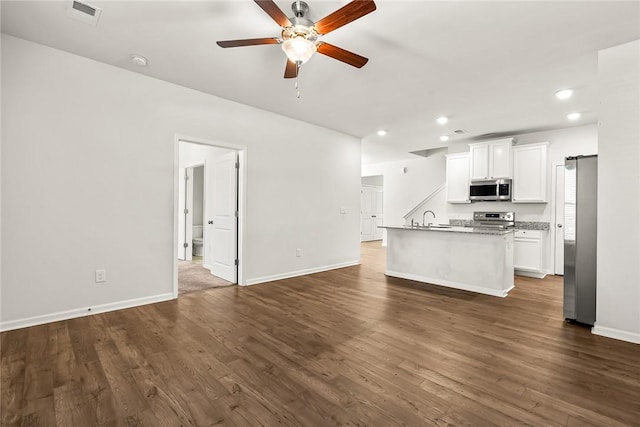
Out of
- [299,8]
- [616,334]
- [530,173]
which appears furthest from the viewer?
[530,173]

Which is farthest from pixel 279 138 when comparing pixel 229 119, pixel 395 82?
pixel 395 82

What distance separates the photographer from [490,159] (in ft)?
19.1

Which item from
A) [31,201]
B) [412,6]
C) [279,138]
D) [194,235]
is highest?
[412,6]

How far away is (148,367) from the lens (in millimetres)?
2168

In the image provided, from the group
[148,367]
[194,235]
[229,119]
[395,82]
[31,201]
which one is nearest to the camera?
[148,367]

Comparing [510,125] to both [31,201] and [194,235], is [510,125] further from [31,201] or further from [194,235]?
[194,235]

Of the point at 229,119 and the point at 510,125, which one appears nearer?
the point at 229,119

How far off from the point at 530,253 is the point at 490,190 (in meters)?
1.33

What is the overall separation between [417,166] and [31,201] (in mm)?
8455

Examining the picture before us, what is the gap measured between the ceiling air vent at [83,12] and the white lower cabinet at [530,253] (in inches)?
263

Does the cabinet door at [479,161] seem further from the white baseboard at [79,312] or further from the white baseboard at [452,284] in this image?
the white baseboard at [79,312]

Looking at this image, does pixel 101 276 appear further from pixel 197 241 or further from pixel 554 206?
pixel 554 206

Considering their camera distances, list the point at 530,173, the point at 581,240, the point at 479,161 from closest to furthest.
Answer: the point at 581,240
the point at 530,173
the point at 479,161

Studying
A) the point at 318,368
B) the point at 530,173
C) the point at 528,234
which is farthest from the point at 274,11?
the point at 528,234
